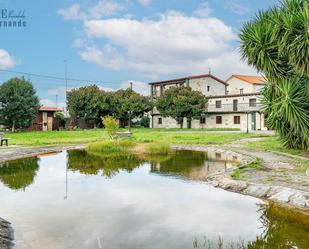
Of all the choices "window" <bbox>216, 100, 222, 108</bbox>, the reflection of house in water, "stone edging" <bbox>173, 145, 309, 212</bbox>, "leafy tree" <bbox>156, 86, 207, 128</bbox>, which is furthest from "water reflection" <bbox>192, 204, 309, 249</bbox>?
"window" <bbox>216, 100, 222, 108</bbox>

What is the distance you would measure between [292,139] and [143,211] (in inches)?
533

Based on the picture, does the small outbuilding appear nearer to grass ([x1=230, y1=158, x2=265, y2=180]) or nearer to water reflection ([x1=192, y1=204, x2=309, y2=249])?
grass ([x1=230, y1=158, x2=265, y2=180])

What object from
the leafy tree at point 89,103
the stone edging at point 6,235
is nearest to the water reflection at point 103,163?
the stone edging at point 6,235

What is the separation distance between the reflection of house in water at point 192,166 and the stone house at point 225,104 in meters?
24.6

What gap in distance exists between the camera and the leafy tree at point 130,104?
5603cm

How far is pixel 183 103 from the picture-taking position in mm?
51656

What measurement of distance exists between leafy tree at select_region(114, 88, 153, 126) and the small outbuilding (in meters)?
9.99

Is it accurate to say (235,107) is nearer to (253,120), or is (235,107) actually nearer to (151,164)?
(253,120)

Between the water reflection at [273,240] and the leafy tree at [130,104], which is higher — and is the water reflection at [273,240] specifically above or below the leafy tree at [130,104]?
below

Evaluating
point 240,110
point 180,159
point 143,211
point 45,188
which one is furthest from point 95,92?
point 143,211

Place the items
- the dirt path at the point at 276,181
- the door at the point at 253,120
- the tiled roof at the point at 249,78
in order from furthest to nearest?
the tiled roof at the point at 249,78 < the door at the point at 253,120 < the dirt path at the point at 276,181

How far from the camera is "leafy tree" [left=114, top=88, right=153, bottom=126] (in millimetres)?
56031

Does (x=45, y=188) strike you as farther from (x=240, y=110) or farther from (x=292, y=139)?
(x=240, y=110)

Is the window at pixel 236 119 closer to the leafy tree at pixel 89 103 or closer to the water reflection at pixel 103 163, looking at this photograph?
the leafy tree at pixel 89 103
